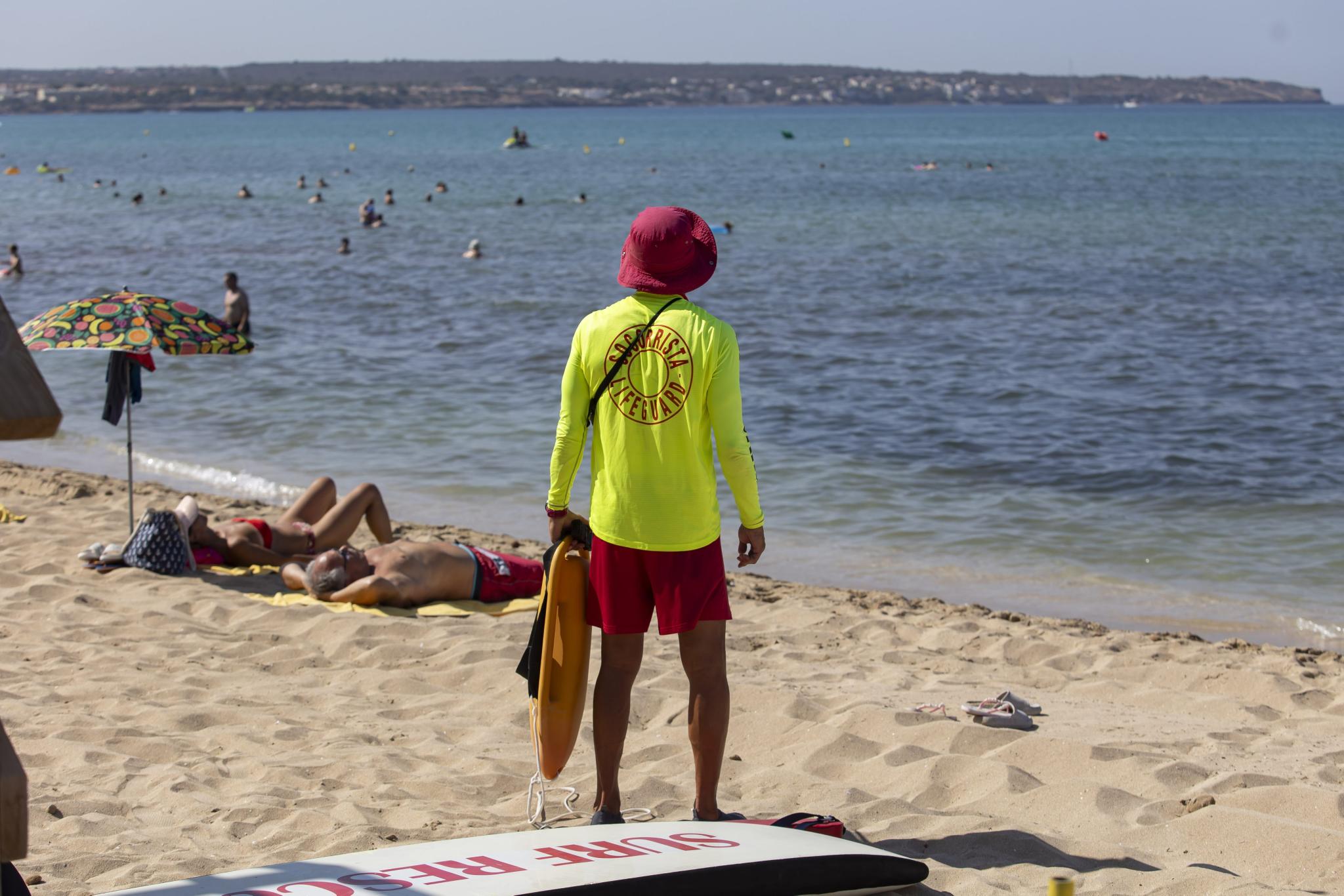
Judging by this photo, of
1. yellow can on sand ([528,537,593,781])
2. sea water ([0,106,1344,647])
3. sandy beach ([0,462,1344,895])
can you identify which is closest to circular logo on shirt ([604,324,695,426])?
yellow can on sand ([528,537,593,781])

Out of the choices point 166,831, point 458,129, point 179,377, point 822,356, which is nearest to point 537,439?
point 822,356

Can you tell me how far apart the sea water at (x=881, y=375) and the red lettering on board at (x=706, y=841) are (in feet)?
15.6

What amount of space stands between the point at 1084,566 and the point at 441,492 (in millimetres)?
5125

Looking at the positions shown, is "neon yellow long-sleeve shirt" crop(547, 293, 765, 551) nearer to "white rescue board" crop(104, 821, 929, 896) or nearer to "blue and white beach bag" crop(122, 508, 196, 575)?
"white rescue board" crop(104, 821, 929, 896)

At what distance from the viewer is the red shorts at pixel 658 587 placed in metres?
3.61

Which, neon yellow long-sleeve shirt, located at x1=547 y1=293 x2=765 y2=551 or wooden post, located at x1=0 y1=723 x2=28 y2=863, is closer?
wooden post, located at x1=0 y1=723 x2=28 y2=863

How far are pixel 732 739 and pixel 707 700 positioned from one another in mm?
1296

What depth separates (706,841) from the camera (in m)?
3.51

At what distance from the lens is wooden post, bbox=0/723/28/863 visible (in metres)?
1.74

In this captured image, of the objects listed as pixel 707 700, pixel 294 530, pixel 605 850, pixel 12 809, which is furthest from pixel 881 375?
pixel 12 809

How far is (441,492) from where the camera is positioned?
10.5m

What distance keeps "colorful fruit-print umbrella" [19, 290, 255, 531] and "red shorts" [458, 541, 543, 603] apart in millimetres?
1846

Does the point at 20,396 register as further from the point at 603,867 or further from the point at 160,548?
the point at 160,548

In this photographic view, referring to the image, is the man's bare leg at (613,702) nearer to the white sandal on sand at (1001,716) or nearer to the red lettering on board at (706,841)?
the red lettering on board at (706,841)
